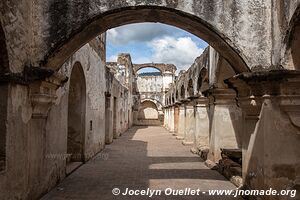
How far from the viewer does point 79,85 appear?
8711 millimetres

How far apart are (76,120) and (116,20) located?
4.17m

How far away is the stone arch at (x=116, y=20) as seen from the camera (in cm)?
471

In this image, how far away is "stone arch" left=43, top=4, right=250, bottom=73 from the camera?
471 centimetres

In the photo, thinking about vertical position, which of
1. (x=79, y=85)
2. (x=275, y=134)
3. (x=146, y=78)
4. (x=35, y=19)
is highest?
(x=146, y=78)

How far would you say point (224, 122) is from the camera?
8.18 m

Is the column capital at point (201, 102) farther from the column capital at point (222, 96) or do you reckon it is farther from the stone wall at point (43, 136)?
the stone wall at point (43, 136)

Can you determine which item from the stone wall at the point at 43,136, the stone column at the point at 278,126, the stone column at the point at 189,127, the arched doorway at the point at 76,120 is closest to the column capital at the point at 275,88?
the stone column at the point at 278,126

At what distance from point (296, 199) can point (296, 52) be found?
2.07m

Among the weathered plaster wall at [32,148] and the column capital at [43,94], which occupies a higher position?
the column capital at [43,94]

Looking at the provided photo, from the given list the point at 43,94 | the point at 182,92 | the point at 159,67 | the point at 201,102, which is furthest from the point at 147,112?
the point at 43,94

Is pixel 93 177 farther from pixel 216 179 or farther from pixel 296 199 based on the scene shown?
pixel 296 199

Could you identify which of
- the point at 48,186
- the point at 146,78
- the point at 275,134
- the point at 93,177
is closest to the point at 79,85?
the point at 93,177

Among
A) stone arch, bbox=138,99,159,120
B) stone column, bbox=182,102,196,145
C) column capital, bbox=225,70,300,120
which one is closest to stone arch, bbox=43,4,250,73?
column capital, bbox=225,70,300,120

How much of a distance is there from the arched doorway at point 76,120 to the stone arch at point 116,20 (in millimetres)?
3509
